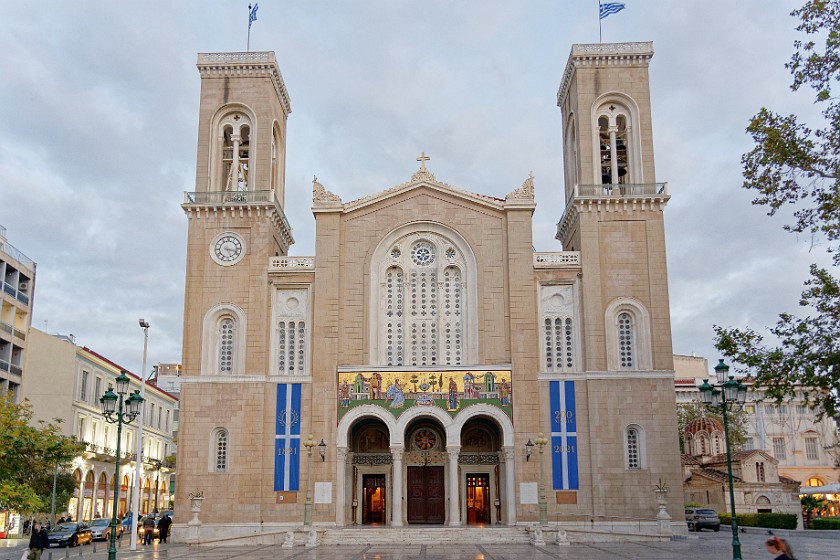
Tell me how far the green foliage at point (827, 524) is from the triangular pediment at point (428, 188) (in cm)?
2269

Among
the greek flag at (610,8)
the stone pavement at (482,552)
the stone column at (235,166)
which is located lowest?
the stone pavement at (482,552)

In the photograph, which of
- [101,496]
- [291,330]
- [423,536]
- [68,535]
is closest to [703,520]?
[423,536]

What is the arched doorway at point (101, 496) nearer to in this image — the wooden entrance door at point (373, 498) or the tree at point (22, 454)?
the tree at point (22, 454)

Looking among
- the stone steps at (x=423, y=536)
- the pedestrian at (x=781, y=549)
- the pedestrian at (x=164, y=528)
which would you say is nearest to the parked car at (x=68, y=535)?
the pedestrian at (x=164, y=528)

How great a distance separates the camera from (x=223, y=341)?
135ft

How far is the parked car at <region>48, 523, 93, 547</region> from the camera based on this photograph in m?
39.1

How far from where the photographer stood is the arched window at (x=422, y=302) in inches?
1610

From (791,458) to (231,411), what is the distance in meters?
55.1

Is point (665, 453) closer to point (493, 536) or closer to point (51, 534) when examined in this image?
point (493, 536)

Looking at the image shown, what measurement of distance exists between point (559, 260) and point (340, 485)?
14.5m

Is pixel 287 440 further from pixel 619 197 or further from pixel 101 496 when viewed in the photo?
pixel 101 496

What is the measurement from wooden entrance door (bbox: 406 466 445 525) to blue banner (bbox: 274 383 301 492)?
5.90 m

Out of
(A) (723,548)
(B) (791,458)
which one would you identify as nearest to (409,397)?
(A) (723,548)

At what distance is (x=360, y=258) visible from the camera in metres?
41.8
